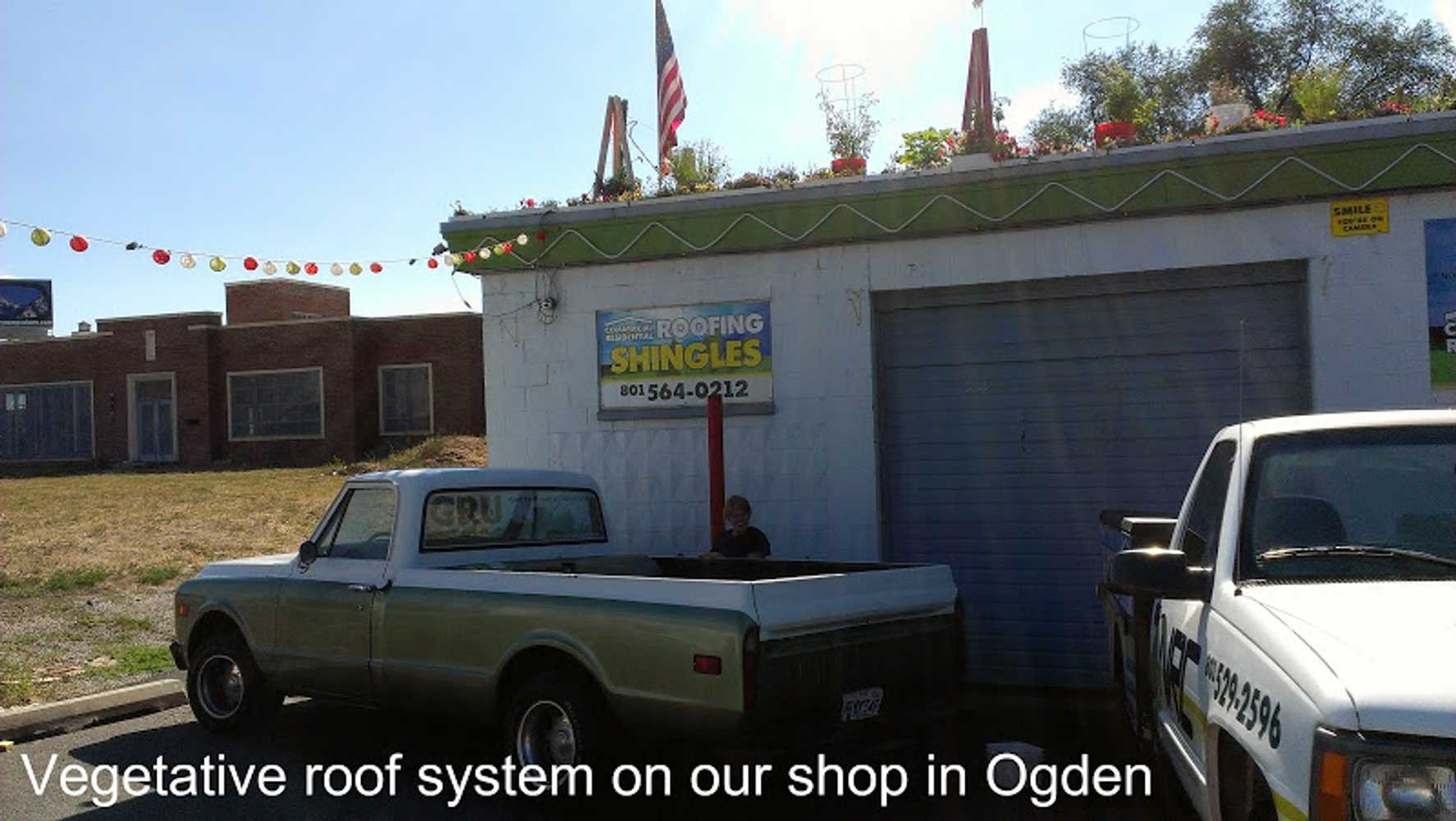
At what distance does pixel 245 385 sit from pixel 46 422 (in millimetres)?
8681

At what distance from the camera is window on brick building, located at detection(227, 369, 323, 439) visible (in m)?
41.8

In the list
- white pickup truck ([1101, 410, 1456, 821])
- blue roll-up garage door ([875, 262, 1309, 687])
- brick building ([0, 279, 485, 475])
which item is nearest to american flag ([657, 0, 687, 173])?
blue roll-up garage door ([875, 262, 1309, 687])

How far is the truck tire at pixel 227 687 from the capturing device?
865 centimetres

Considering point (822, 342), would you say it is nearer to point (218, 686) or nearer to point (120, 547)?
point (218, 686)

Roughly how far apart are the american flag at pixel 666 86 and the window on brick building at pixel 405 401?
28561 mm

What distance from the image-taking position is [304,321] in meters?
41.8

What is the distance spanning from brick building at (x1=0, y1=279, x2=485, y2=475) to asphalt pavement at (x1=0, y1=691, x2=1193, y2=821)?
101ft

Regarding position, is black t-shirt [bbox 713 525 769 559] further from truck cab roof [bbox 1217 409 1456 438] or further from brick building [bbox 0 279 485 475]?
brick building [bbox 0 279 485 475]

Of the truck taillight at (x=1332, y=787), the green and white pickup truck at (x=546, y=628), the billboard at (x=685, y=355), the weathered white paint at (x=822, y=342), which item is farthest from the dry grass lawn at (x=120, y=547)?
the truck taillight at (x=1332, y=787)

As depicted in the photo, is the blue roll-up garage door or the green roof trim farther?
A: the blue roll-up garage door

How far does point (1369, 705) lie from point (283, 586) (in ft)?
22.7

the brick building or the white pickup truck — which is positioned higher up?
the brick building

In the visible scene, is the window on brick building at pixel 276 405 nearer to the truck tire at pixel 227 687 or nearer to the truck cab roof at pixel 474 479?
the truck tire at pixel 227 687

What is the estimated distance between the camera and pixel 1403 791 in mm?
2973
